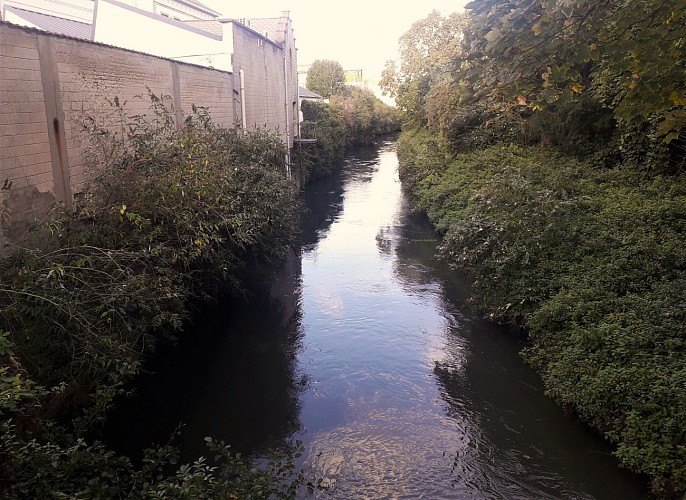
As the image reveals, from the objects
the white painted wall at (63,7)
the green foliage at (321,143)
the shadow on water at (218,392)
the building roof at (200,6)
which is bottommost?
the shadow on water at (218,392)

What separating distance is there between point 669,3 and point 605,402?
377 cm

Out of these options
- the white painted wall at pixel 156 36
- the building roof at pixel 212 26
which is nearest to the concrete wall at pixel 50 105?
the white painted wall at pixel 156 36

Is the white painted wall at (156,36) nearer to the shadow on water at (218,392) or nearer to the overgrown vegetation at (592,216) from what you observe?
the overgrown vegetation at (592,216)

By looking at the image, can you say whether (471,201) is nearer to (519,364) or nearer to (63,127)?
(519,364)

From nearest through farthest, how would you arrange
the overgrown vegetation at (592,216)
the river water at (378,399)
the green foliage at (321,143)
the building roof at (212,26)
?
the overgrown vegetation at (592,216) → the river water at (378,399) → the building roof at (212,26) → the green foliage at (321,143)

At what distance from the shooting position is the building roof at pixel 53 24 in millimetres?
15465

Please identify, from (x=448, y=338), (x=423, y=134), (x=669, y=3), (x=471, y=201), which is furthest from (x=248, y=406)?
(x=423, y=134)

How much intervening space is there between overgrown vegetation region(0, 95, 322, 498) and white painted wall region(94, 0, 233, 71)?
663 cm

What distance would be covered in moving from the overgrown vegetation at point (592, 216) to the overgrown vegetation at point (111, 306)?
333 cm

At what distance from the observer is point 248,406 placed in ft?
23.0

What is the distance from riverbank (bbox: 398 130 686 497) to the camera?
17.5 ft

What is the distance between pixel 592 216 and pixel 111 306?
7.63 meters

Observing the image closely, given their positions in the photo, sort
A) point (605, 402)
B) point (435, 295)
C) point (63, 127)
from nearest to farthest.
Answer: point (605, 402) < point (63, 127) < point (435, 295)

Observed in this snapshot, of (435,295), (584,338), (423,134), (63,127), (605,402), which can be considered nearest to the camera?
(605,402)
